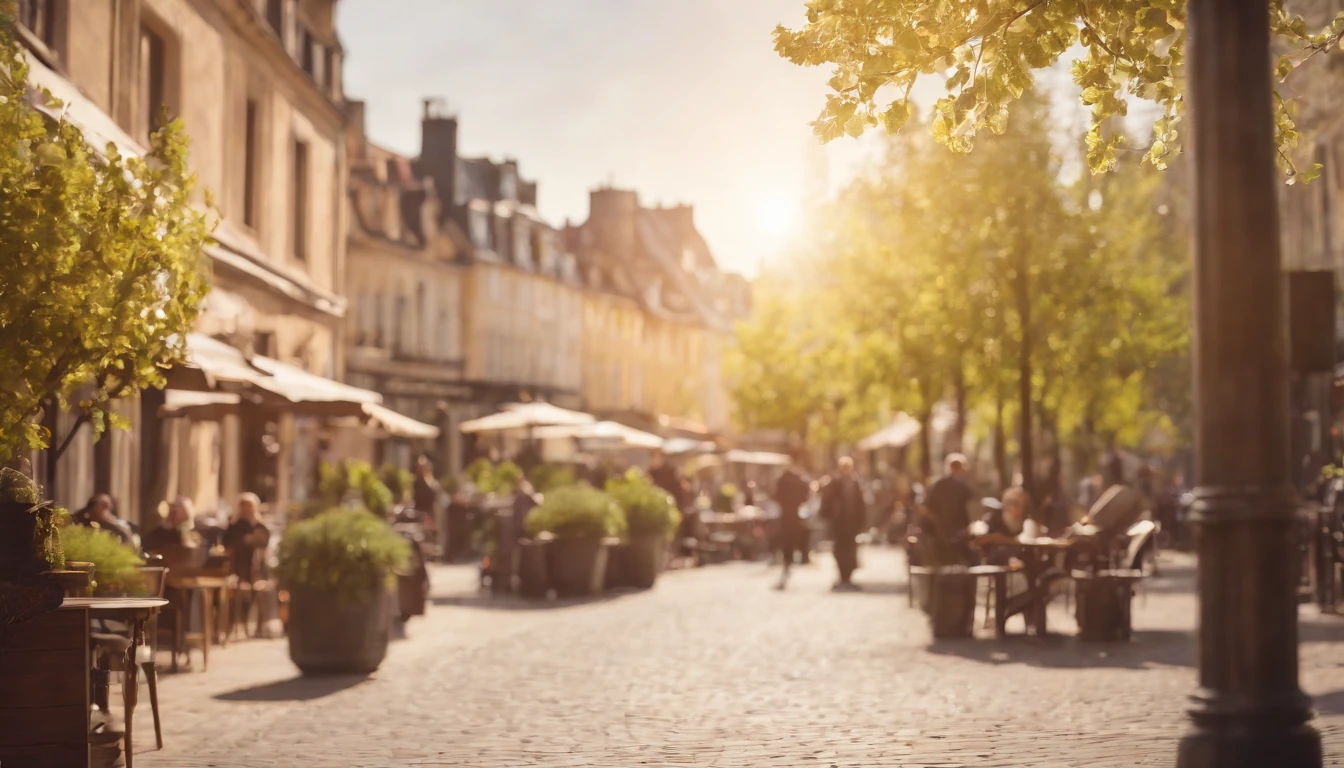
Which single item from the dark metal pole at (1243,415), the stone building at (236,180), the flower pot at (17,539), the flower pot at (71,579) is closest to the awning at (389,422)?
the stone building at (236,180)

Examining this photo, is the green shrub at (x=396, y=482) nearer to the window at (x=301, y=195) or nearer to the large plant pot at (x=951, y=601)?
the window at (x=301, y=195)

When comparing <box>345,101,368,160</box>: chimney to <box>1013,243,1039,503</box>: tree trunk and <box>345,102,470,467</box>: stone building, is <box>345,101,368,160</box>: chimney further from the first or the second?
<box>1013,243,1039,503</box>: tree trunk

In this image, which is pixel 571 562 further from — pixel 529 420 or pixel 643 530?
pixel 529 420

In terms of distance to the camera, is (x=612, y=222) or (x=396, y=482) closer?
(x=396, y=482)

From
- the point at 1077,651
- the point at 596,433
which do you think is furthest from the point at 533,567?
the point at 596,433

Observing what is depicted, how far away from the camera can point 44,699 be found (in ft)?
→ 27.1

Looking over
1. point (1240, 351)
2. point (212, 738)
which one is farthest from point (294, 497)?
point (1240, 351)

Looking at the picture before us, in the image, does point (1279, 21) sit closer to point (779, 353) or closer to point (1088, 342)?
point (1088, 342)

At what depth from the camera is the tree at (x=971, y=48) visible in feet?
28.9

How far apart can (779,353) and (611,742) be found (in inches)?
2408

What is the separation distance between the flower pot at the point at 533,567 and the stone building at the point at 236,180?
324cm

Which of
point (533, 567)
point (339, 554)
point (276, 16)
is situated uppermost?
point (276, 16)

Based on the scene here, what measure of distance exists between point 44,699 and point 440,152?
189 ft

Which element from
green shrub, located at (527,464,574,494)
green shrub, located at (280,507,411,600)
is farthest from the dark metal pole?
green shrub, located at (527,464,574,494)
